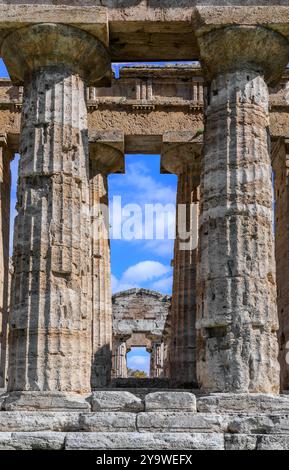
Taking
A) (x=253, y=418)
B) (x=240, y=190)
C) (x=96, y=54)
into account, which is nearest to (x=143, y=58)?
(x=96, y=54)

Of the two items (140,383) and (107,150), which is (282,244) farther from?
(140,383)

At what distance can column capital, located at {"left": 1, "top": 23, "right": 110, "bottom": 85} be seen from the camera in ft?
55.7

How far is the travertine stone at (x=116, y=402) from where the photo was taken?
15.1 meters

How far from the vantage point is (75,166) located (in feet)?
55.8

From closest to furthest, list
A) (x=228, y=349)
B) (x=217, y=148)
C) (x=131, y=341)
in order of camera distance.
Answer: (x=228, y=349)
(x=217, y=148)
(x=131, y=341)

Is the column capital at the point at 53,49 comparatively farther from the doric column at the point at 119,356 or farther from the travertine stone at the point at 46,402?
the doric column at the point at 119,356

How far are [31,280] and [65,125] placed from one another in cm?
338

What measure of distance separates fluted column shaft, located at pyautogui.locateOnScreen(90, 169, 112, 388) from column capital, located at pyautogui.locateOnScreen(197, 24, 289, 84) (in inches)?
392

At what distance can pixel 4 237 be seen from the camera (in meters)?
27.0

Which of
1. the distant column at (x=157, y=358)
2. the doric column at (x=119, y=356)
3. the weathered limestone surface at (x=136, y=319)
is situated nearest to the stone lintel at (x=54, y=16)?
the weathered limestone surface at (x=136, y=319)

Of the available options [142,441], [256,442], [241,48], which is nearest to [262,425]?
[256,442]

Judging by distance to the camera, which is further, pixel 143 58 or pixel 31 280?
pixel 143 58

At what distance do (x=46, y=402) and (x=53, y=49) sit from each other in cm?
732

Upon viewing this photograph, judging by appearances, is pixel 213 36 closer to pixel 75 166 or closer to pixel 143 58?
pixel 143 58
